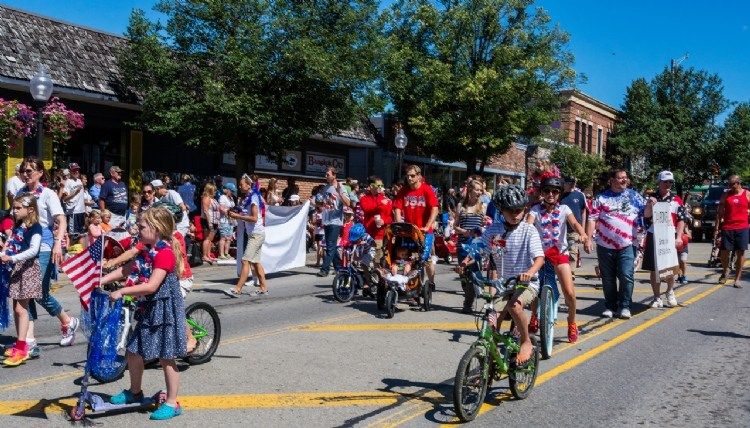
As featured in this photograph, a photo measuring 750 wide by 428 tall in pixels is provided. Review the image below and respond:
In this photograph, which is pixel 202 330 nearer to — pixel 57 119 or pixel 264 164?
pixel 57 119

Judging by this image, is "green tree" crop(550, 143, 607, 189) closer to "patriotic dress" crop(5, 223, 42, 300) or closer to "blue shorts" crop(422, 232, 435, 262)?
"blue shorts" crop(422, 232, 435, 262)

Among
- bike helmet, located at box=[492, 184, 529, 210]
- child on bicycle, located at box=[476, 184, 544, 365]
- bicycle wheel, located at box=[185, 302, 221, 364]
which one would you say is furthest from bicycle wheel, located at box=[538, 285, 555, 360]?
bicycle wheel, located at box=[185, 302, 221, 364]

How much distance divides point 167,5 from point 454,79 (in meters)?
15.3

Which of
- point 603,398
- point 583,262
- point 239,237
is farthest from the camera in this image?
point 583,262

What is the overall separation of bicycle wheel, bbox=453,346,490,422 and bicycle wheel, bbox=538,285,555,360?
76.9 inches

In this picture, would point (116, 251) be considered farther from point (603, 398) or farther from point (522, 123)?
point (522, 123)

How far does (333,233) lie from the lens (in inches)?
578

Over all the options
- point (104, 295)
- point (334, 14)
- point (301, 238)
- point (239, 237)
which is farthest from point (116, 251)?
point (334, 14)

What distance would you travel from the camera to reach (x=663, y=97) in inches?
1778

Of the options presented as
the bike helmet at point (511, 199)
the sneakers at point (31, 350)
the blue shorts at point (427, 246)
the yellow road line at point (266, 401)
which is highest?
the bike helmet at point (511, 199)

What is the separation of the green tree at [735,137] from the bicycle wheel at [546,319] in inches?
1586

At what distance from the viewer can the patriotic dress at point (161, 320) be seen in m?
5.29

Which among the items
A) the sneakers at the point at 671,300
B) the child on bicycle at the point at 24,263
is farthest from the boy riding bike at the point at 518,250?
the sneakers at the point at 671,300

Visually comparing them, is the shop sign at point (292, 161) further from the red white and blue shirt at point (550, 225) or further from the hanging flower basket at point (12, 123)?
the red white and blue shirt at point (550, 225)
